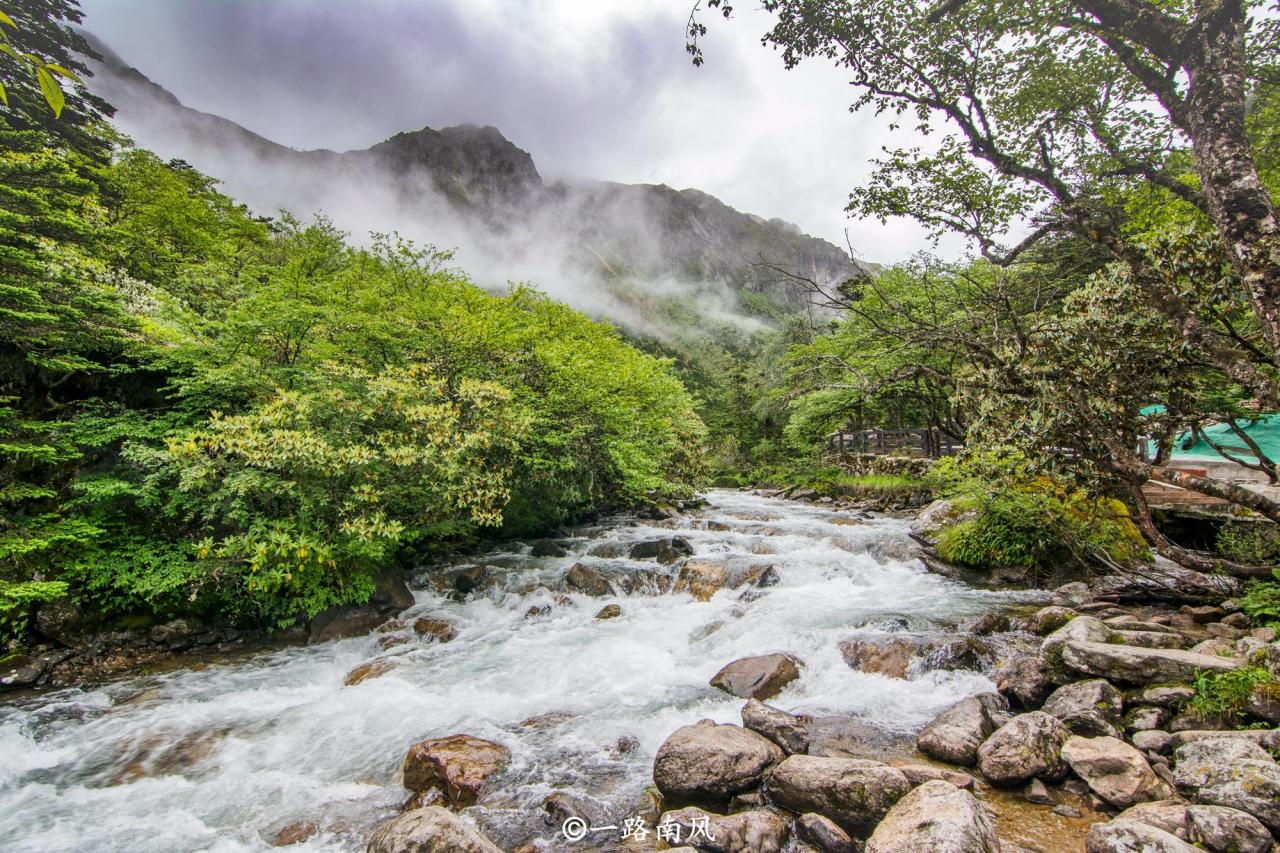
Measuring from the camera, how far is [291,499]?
10258 millimetres

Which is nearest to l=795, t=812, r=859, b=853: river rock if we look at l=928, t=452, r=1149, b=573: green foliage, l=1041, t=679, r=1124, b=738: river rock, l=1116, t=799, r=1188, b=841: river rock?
l=1116, t=799, r=1188, b=841: river rock

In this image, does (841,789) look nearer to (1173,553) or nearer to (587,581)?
(1173,553)

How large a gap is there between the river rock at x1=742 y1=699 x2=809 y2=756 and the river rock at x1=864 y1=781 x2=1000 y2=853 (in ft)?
5.26

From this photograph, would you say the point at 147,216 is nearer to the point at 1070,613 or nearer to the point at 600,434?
the point at 600,434

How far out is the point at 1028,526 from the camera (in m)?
12.2

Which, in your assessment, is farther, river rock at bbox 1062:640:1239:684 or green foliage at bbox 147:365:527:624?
green foliage at bbox 147:365:527:624

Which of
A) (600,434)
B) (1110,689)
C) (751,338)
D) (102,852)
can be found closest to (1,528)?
(102,852)

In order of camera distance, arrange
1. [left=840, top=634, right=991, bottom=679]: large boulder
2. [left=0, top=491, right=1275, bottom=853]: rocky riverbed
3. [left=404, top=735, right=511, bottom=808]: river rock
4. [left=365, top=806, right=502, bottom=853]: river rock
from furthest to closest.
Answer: [left=840, top=634, right=991, bottom=679]: large boulder → [left=404, top=735, right=511, bottom=808]: river rock → [left=0, top=491, right=1275, bottom=853]: rocky riverbed → [left=365, top=806, right=502, bottom=853]: river rock

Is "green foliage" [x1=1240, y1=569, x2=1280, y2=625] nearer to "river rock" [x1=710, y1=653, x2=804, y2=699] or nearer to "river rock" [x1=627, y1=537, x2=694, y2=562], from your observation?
"river rock" [x1=710, y1=653, x2=804, y2=699]

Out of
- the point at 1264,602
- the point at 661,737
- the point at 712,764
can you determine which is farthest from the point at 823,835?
the point at 1264,602

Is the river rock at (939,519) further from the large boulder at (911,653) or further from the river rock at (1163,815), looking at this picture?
the river rock at (1163,815)

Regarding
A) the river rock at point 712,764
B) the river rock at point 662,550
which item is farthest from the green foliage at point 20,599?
the river rock at point 662,550

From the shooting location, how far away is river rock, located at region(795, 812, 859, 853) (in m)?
5.04

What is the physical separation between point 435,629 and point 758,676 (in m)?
6.19
